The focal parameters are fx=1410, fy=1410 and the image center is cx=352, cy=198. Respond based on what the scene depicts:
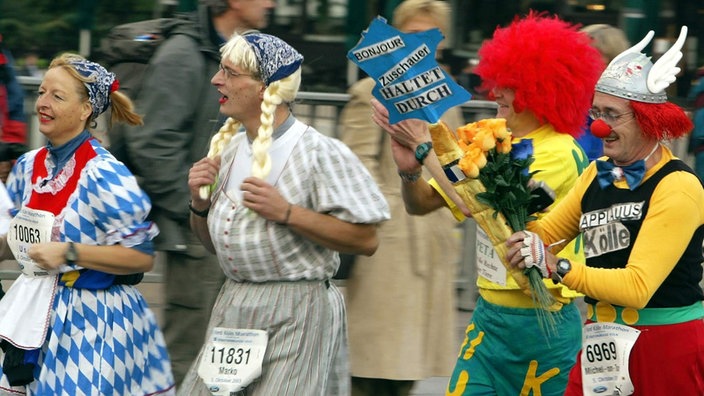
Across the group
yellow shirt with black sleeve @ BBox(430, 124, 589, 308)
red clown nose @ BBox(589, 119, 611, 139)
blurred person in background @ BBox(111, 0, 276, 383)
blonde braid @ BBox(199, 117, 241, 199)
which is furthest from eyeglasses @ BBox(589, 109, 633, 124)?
blurred person in background @ BBox(111, 0, 276, 383)

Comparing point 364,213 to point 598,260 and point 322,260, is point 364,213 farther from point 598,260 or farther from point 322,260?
point 598,260

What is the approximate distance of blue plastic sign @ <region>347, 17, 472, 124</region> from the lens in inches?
190

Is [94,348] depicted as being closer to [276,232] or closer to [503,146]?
[276,232]

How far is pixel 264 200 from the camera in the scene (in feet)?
15.3

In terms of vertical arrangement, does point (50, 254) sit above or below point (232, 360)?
above

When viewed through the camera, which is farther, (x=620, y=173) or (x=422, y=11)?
(x=422, y=11)

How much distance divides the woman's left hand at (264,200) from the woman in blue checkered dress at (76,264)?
68cm

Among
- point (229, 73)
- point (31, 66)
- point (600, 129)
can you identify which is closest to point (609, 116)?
point (600, 129)

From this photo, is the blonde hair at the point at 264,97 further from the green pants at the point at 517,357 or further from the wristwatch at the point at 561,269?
the green pants at the point at 517,357

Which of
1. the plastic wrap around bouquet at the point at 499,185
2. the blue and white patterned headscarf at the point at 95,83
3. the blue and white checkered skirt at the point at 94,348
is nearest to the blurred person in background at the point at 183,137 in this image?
the blue and white patterned headscarf at the point at 95,83

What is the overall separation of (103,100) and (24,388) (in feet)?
3.69

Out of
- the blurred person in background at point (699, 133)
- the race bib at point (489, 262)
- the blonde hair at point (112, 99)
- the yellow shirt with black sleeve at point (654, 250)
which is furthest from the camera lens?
the blurred person in background at point (699, 133)

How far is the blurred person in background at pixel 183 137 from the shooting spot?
6180mm

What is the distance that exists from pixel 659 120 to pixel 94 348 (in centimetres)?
218
